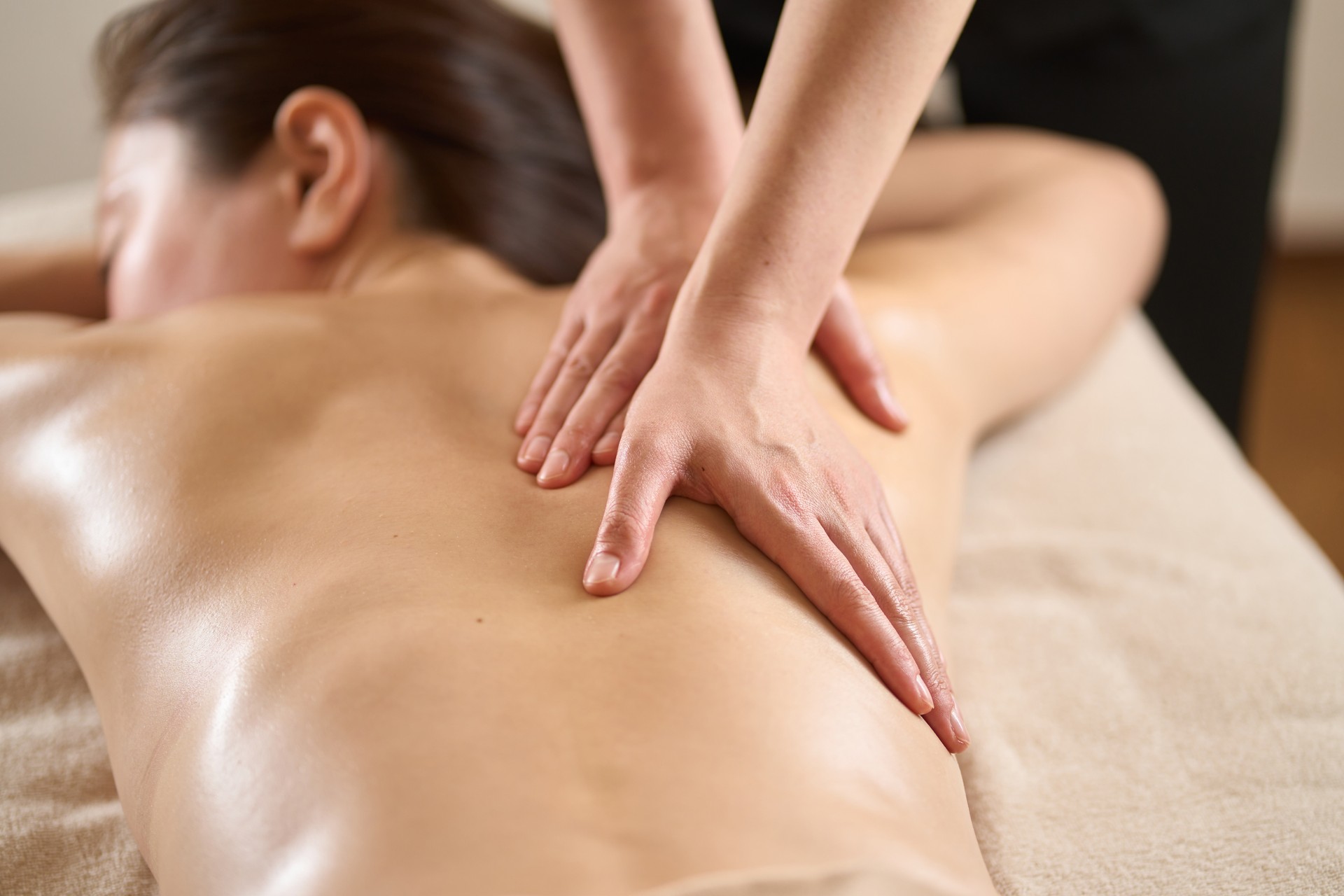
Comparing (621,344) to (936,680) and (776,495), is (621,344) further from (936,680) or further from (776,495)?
(936,680)

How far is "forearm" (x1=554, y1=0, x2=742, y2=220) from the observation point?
3.40ft

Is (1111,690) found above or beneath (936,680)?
beneath

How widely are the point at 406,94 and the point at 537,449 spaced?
2.05 ft

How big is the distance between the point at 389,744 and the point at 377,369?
1.26ft

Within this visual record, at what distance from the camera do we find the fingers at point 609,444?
802 millimetres

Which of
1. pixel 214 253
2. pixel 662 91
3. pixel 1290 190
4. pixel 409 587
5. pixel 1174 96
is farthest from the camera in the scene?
pixel 1290 190

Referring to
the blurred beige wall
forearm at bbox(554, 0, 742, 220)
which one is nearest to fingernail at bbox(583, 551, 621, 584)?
forearm at bbox(554, 0, 742, 220)

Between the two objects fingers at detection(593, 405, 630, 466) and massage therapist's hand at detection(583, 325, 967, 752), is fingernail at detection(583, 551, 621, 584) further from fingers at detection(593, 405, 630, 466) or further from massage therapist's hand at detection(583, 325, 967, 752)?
fingers at detection(593, 405, 630, 466)

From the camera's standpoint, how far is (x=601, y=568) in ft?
2.24

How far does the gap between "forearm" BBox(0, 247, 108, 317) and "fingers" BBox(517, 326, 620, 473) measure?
79 centimetres

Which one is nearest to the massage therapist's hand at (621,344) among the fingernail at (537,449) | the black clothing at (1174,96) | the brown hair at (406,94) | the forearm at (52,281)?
the fingernail at (537,449)

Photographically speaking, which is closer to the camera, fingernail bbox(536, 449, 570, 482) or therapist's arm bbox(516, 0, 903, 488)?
fingernail bbox(536, 449, 570, 482)

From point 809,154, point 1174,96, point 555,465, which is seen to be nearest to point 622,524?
point 555,465

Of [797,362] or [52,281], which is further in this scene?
[52,281]
